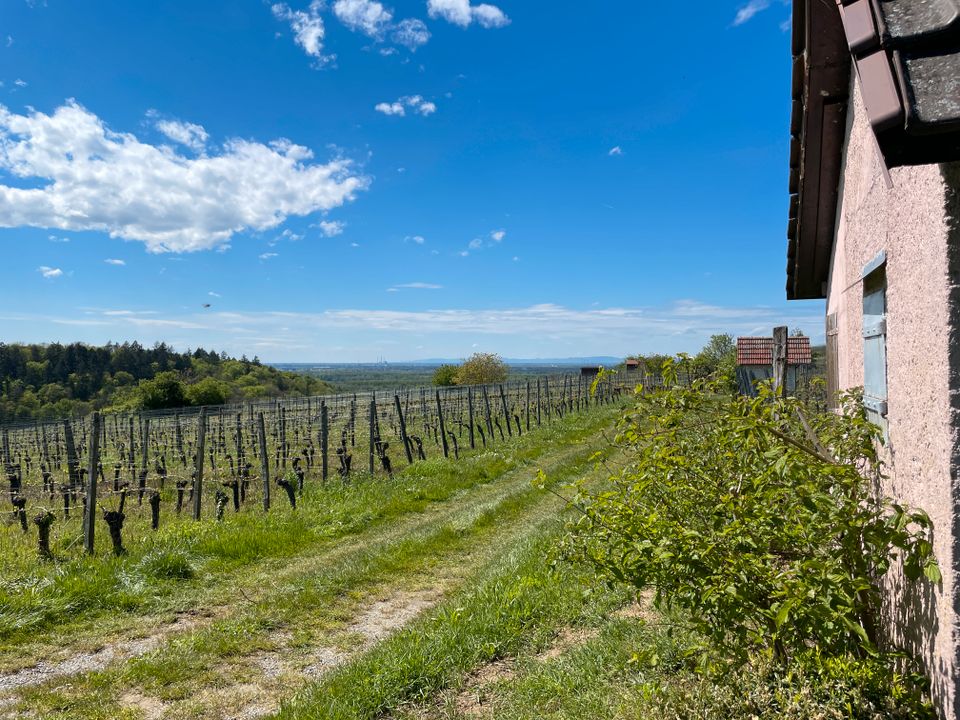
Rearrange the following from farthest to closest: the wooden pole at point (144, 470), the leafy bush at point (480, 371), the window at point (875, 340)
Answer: the leafy bush at point (480, 371)
the wooden pole at point (144, 470)
the window at point (875, 340)

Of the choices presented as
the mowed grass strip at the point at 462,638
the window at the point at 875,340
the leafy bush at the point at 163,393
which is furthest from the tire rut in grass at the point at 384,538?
the leafy bush at the point at 163,393

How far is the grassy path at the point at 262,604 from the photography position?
14.0 feet

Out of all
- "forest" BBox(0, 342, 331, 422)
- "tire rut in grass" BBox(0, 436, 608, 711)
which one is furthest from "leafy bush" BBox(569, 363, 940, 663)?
"forest" BBox(0, 342, 331, 422)

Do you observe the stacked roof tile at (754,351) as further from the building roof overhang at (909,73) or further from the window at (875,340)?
the building roof overhang at (909,73)

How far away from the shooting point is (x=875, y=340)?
10.7 ft

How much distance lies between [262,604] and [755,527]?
189 inches

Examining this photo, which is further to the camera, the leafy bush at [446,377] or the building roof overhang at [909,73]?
the leafy bush at [446,377]

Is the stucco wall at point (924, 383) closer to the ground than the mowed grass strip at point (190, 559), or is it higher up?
higher up

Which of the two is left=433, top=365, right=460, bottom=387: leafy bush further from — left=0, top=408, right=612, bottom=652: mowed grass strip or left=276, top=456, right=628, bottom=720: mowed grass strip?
left=276, top=456, right=628, bottom=720: mowed grass strip

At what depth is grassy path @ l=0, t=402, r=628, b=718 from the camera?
14.0 feet

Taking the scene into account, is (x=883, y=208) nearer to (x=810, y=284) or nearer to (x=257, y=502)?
(x=810, y=284)

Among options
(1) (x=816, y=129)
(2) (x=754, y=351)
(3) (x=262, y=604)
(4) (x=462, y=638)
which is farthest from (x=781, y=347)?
(2) (x=754, y=351)

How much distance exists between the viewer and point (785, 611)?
7.39ft

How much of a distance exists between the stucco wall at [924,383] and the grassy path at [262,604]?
3.66 m
